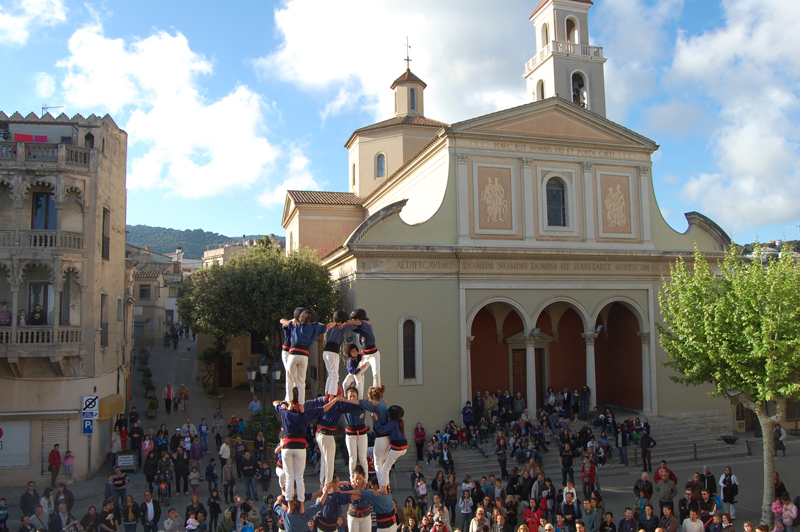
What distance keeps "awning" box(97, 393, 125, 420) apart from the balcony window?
5739 millimetres

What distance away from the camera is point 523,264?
23062mm

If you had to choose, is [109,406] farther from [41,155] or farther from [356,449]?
[356,449]

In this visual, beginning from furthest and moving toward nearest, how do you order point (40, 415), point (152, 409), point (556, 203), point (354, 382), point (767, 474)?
1. point (152, 409)
2. point (556, 203)
3. point (40, 415)
4. point (767, 474)
5. point (354, 382)

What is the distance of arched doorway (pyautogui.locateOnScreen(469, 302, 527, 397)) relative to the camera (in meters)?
25.1

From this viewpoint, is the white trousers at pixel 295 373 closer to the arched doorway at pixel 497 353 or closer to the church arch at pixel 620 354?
the arched doorway at pixel 497 353

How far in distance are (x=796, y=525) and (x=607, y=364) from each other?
14170 millimetres

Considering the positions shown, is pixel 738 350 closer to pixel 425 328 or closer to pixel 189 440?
pixel 425 328

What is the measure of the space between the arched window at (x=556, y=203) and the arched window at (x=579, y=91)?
25.7 feet

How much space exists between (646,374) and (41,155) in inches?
902

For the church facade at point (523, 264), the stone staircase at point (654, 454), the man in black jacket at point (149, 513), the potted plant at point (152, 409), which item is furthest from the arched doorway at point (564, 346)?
the man in black jacket at point (149, 513)

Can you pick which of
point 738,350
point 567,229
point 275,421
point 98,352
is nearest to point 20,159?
point 98,352

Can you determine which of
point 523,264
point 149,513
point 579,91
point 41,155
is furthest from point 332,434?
point 579,91

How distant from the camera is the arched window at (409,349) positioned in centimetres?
2131

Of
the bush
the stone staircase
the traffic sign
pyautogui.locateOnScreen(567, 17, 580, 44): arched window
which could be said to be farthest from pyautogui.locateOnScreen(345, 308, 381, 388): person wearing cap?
pyautogui.locateOnScreen(567, 17, 580, 44): arched window
